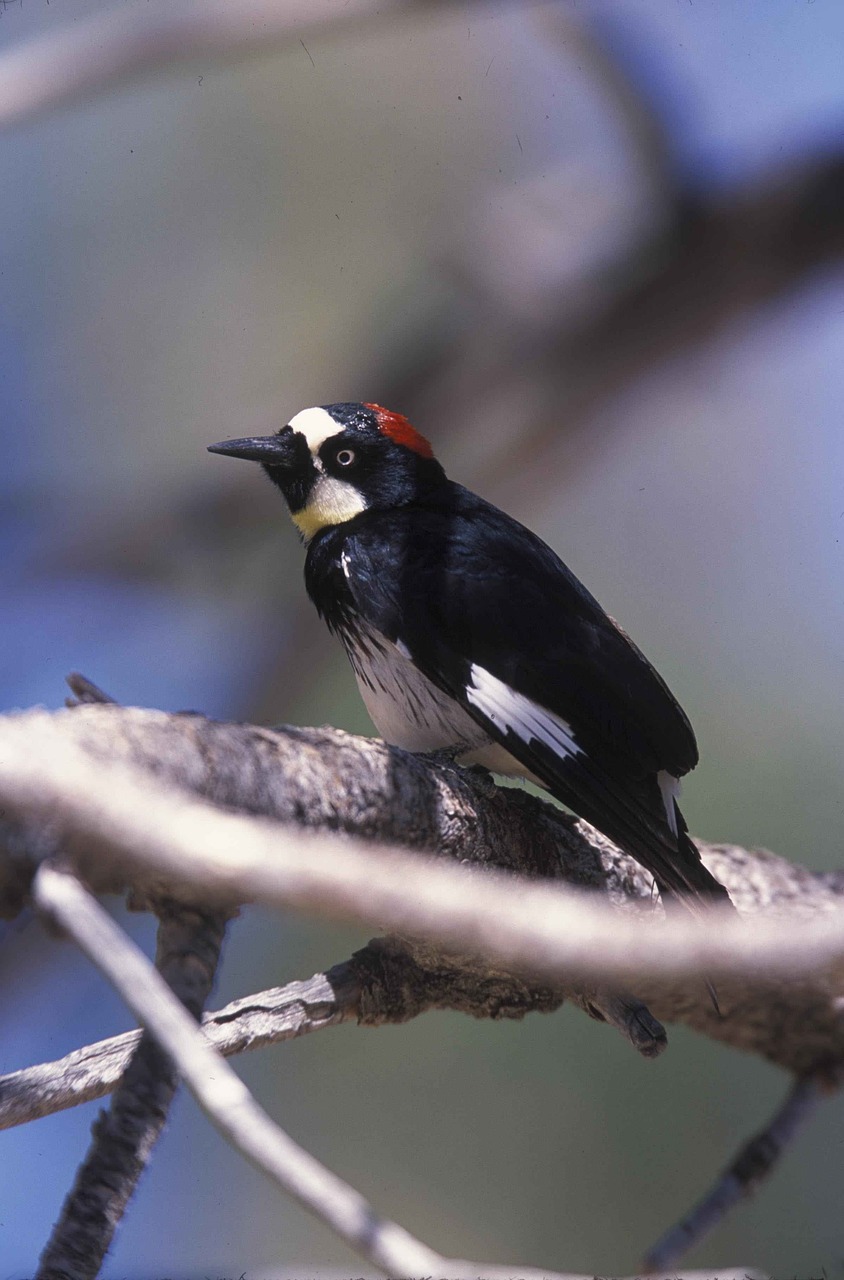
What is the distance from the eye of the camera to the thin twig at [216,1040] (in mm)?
1536

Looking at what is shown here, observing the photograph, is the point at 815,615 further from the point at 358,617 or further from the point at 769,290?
the point at 358,617

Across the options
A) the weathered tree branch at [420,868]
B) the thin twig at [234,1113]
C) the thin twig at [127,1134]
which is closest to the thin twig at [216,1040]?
the weathered tree branch at [420,868]

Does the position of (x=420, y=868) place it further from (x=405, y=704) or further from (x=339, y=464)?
(x=339, y=464)

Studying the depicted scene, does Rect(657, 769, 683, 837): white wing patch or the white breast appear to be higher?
the white breast

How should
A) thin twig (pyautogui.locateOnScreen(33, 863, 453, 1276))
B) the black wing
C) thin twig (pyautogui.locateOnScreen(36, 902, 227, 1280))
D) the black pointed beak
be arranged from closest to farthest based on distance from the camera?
thin twig (pyautogui.locateOnScreen(33, 863, 453, 1276))
thin twig (pyautogui.locateOnScreen(36, 902, 227, 1280))
the black wing
the black pointed beak

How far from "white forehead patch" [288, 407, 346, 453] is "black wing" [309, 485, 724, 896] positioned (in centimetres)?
33

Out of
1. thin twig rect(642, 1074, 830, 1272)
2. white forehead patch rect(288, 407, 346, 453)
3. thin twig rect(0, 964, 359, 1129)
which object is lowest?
thin twig rect(642, 1074, 830, 1272)

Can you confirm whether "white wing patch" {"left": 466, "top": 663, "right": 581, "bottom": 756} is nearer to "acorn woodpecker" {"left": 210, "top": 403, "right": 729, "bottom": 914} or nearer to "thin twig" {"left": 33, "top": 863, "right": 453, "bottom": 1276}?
"acorn woodpecker" {"left": 210, "top": 403, "right": 729, "bottom": 914}

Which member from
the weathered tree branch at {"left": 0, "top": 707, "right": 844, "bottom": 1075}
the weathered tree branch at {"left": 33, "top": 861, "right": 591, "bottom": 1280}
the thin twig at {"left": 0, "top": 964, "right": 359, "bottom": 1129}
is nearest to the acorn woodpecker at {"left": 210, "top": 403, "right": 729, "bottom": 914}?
the weathered tree branch at {"left": 0, "top": 707, "right": 844, "bottom": 1075}

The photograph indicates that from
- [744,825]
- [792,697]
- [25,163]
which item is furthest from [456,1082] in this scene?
[25,163]

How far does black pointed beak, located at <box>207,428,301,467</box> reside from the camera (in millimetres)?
2521

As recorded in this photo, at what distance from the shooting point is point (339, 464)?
2.56m

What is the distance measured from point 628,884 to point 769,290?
7.25ft

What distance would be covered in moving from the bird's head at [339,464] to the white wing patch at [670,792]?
84 centimetres
